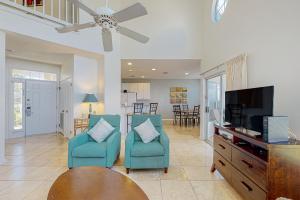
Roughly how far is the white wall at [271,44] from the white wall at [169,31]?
197cm

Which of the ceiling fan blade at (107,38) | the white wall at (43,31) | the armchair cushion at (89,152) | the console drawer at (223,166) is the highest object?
the white wall at (43,31)

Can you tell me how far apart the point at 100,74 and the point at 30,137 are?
10.5ft

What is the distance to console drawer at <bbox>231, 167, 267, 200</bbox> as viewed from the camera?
6.57 ft

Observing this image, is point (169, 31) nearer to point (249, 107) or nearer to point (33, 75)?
point (249, 107)

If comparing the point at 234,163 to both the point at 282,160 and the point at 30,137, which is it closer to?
the point at 282,160

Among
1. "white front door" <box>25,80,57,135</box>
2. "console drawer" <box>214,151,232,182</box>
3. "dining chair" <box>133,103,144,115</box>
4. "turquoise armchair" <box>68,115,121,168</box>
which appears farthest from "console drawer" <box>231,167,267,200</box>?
"white front door" <box>25,80,57,135</box>

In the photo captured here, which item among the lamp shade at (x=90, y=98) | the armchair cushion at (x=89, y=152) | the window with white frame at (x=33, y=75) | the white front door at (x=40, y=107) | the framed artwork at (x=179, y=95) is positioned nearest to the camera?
the armchair cushion at (x=89, y=152)

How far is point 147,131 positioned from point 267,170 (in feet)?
7.42

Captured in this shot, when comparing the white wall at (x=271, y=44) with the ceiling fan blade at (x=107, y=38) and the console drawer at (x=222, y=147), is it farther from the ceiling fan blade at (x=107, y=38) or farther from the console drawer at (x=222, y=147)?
the ceiling fan blade at (x=107, y=38)

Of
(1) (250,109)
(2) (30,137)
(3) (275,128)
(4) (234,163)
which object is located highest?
(1) (250,109)

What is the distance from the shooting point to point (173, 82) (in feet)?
38.0

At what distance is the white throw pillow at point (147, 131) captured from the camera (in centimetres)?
372

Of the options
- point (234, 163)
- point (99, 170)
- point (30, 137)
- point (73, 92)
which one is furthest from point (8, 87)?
point (234, 163)

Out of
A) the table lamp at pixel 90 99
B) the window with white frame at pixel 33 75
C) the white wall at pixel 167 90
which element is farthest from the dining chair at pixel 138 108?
the window with white frame at pixel 33 75
